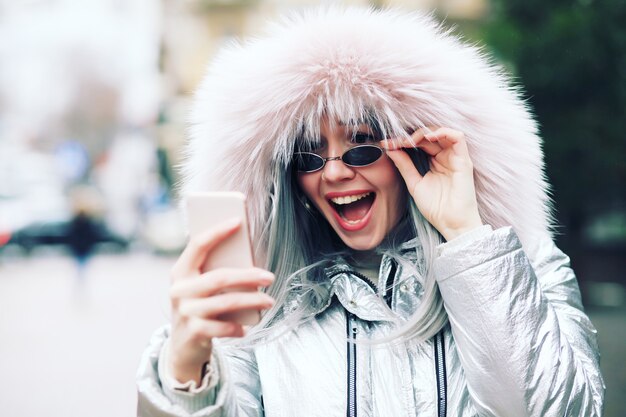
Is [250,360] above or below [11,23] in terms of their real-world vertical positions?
below

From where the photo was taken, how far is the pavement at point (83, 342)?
5840mm

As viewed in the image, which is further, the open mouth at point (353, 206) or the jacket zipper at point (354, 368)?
the open mouth at point (353, 206)

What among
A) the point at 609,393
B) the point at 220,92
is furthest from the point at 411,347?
the point at 609,393

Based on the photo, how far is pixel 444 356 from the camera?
1.62 metres

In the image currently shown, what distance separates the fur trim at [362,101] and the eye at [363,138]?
0.05 meters

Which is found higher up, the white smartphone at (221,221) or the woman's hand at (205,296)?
the white smartphone at (221,221)

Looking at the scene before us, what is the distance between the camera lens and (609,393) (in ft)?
19.9

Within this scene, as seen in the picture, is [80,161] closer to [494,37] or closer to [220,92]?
[494,37]

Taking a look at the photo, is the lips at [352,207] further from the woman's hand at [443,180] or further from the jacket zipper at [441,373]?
the jacket zipper at [441,373]

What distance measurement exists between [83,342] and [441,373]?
7.20 meters

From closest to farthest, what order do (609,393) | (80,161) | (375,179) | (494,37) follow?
(375,179) < (609,393) < (494,37) < (80,161)

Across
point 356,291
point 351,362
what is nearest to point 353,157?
point 356,291

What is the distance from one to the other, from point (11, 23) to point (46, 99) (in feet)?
16.2

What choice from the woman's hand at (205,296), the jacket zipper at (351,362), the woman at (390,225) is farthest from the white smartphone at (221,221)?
the jacket zipper at (351,362)
